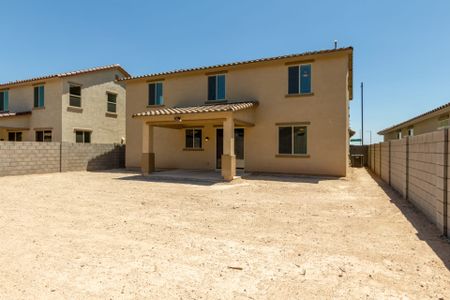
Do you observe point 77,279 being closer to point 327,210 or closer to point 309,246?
point 309,246

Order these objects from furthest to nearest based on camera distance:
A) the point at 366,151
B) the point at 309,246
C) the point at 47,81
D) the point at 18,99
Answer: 1. the point at 366,151
2. the point at 18,99
3. the point at 47,81
4. the point at 309,246

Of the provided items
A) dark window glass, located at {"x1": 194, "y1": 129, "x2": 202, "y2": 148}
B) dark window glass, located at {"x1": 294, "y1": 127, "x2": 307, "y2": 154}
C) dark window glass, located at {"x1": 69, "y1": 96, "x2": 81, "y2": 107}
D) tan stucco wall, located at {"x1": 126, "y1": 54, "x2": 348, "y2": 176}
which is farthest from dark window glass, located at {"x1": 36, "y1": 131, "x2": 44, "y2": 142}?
dark window glass, located at {"x1": 294, "y1": 127, "x2": 307, "y2": 154}

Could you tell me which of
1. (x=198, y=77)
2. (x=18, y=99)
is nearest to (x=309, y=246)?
(x=198, y=77)

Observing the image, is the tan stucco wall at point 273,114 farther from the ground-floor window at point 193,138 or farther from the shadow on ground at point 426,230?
the shadow on ground at point 426,230

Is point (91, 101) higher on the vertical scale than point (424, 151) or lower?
higher

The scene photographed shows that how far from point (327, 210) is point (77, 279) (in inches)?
230

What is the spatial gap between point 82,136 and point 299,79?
648 inches

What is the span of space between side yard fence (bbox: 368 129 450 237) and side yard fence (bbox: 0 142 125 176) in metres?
17.5

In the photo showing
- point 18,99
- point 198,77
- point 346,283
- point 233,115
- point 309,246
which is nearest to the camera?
point 346,283

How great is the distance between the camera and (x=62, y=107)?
1905 centimetres

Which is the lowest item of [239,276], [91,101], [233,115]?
[239,276]

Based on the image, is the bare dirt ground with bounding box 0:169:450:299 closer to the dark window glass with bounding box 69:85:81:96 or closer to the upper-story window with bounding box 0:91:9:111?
the dark window glass with bounding box 69:85:81:96

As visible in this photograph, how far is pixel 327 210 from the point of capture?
7.09 m

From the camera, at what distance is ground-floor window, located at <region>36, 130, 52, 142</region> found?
1986cm
